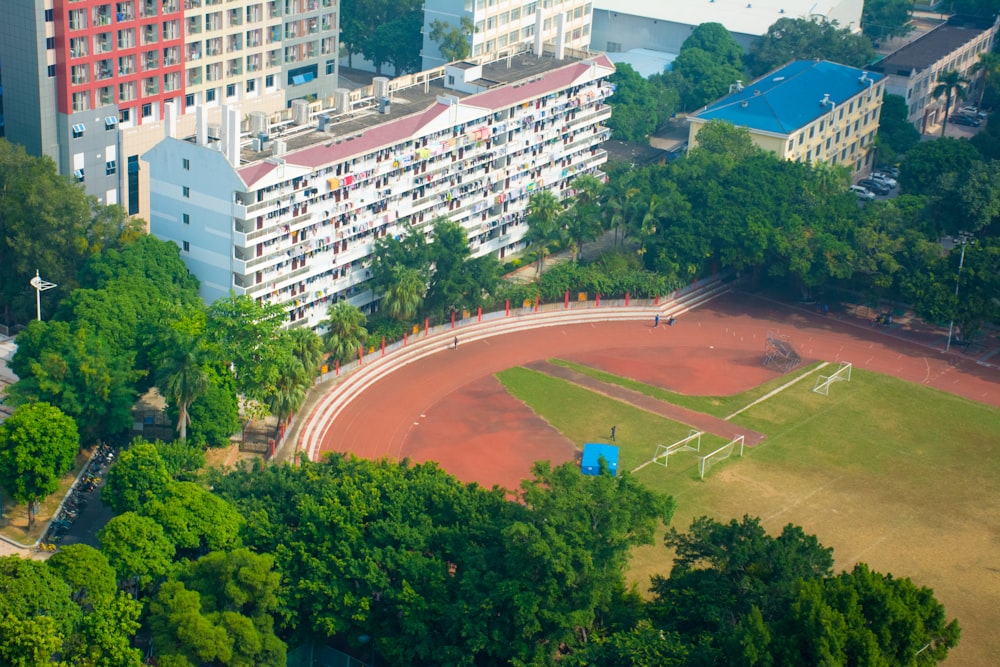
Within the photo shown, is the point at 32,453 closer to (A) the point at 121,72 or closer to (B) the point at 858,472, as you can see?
(A) the point at 121,72

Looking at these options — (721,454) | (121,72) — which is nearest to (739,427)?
(721,454)

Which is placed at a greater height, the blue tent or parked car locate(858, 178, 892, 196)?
parked car locate(858, 178, 892, 196)

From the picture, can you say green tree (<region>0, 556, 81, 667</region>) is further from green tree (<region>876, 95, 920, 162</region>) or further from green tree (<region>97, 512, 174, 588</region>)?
green tree (<region>876, 95, 920, 162</region>)

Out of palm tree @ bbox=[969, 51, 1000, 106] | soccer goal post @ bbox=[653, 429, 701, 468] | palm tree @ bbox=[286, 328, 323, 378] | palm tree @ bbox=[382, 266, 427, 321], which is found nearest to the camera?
palm tree @ bbox=[286, 328, 323, 378]

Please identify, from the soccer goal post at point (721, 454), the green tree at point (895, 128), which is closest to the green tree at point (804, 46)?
the green tree at point (895, 128)

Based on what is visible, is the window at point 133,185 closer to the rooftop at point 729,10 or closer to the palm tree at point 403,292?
the palm tree at point 403,292

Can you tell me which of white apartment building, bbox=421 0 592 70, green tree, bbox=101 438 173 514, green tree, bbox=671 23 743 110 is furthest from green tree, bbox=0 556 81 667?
green tree, bbox=671 23 743 110
